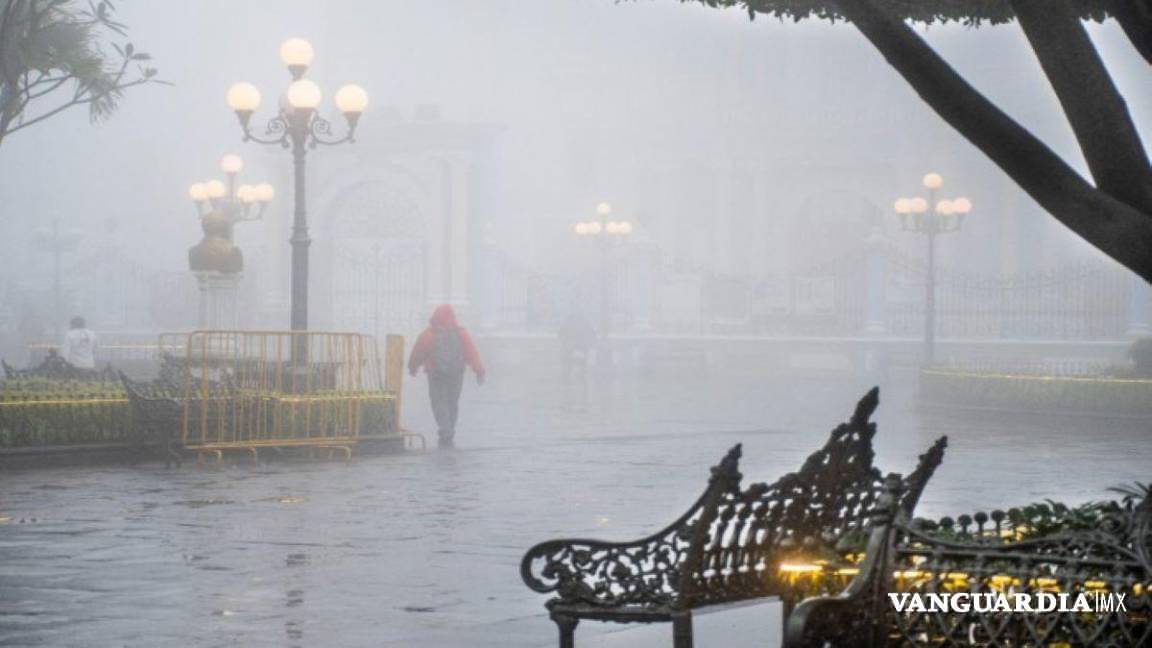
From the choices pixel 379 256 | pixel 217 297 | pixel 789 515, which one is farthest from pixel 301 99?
pixel 379 256

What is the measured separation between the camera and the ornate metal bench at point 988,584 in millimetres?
4766

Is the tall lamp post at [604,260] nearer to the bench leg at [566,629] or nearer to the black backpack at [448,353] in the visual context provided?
the black backpack at [448,353]

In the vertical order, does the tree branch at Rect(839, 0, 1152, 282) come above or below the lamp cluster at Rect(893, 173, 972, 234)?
below

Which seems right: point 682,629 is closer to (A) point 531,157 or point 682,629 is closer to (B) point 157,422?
(B) point 157,422

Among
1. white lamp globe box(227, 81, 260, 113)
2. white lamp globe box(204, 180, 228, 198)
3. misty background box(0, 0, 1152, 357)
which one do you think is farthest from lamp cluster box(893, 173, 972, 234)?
white lamp globe box(227, 81, 260, 113)

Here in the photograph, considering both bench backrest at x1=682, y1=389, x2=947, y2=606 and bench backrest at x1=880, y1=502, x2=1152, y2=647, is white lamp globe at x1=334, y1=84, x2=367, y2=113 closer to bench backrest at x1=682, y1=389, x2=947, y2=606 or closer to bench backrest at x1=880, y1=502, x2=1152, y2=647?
bench backrest at x1=682, y1=389, x2=947, y2=606

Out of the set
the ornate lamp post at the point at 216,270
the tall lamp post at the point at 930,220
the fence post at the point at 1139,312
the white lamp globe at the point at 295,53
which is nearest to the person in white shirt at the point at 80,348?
the ornate lamp post at the point at 216,270

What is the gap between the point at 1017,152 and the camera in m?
5.79

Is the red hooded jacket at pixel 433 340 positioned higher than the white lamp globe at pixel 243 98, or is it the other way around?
the white lamp globe at pixel 243 98

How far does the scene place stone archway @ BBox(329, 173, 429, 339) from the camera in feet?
162

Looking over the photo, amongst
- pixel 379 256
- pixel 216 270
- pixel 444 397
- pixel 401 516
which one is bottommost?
pixel 401 516

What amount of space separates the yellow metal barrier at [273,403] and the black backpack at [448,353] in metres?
1.17

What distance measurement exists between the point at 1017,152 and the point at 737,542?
163cm

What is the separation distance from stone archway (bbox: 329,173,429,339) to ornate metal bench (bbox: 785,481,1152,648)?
43.7m
